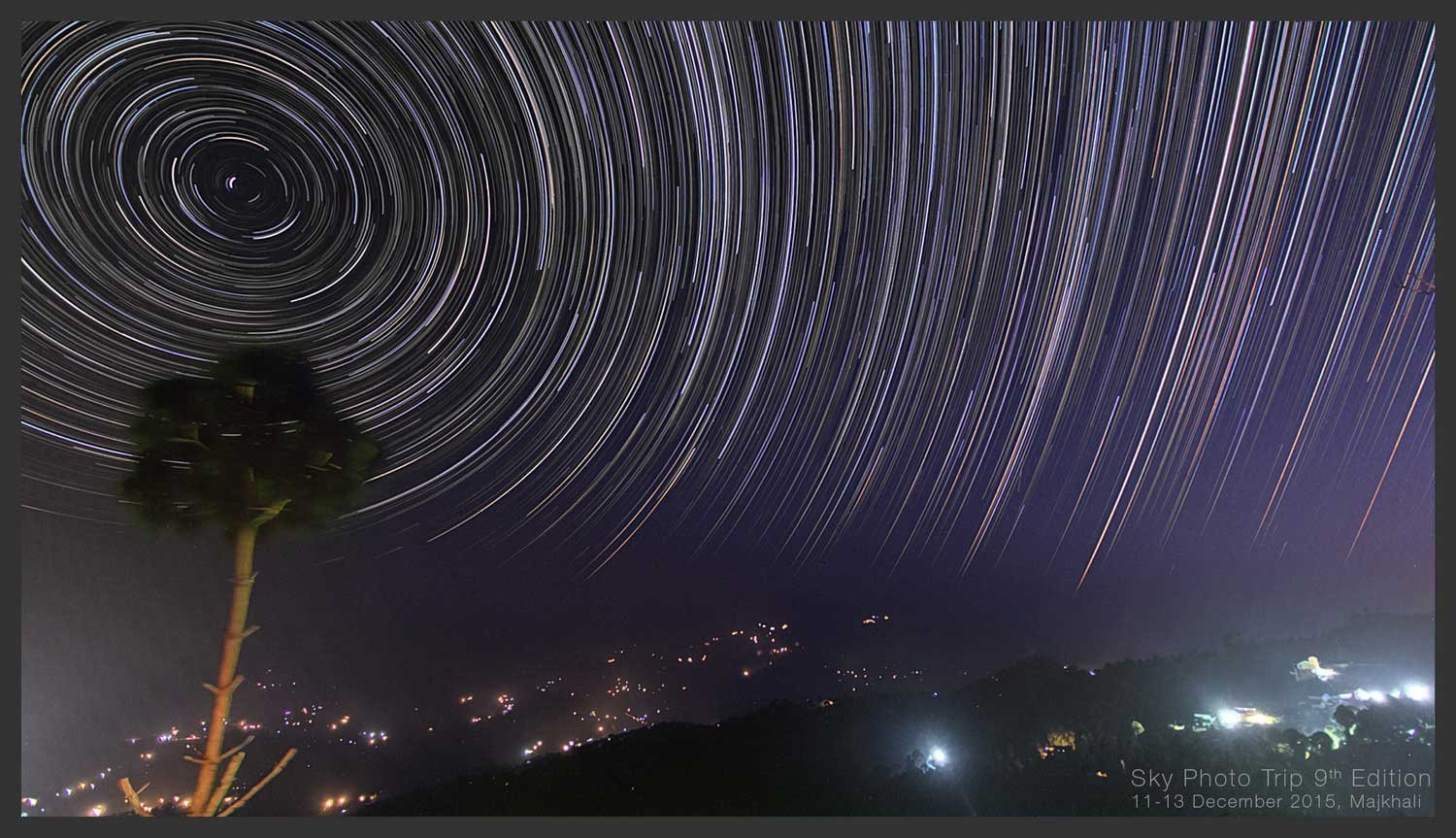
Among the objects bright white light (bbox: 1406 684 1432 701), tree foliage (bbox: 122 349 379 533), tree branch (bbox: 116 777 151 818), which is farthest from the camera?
bright white light (bbox: 1406 684 1432 701)

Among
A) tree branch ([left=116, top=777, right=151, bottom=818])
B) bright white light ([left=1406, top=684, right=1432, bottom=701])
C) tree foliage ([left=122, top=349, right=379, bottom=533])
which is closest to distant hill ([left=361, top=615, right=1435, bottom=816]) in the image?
bright white light ([left=1406, top=684, right=1432, bottom=701])

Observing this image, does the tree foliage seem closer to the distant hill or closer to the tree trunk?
the tree trunk

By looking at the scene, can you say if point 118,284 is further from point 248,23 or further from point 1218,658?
point 1218,658

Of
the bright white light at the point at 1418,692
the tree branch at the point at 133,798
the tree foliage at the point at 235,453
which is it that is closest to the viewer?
the tree branch at the point at 133,798

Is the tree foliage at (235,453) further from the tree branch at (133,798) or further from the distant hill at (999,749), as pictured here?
the distant hill at (999,749)

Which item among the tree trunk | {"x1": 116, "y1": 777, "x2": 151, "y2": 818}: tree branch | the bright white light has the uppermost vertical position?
the bright white light

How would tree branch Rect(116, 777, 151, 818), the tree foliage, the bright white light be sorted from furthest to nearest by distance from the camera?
the bright white light → the tree foliage → tree branch Rect(116, 777, 151, 818)

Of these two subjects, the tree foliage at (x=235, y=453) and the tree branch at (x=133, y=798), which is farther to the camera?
the tree foliage at (x=235, y=453)

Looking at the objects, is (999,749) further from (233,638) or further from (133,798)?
(133,798)

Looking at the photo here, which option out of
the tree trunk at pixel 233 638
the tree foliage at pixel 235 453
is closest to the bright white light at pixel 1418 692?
the tree foliage at pixel 235 453

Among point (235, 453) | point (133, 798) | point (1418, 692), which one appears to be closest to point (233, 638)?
point (133, 798)
